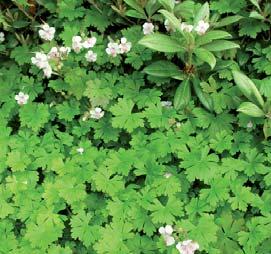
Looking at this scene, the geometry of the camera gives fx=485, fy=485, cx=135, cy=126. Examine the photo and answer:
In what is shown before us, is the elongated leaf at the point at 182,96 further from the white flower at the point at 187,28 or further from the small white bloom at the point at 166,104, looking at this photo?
the white flower at the point at 187,28

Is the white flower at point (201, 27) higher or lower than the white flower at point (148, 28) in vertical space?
higher

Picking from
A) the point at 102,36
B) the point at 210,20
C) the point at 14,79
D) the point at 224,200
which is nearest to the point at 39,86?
the point at 14,79

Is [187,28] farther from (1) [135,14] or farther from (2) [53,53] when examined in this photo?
(2) [53,53]

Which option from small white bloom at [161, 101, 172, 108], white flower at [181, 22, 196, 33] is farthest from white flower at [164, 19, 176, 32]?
small white bloom at [161, 101, 172, 108]

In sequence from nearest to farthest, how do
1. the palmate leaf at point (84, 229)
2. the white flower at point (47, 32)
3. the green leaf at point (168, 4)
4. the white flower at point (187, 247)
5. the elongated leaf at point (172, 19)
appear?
the white flower at point (187, 247)
the palmate leaf at point (84, 229)
the elongated leaf at point (172, 19)
the green leaf at point (168, 4)
the white flower at point (47, 32)

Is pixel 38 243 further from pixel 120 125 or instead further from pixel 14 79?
pixel 14 79

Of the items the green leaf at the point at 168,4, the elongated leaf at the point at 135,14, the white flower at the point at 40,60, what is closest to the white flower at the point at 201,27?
the green leaf at the point at 168,4
